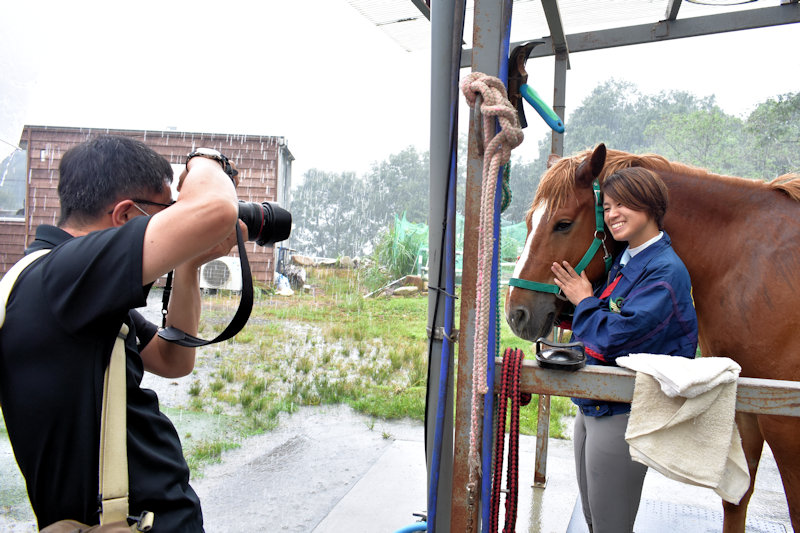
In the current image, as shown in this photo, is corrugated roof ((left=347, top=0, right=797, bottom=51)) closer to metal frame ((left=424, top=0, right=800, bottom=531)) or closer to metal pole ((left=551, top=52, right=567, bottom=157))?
metal pole ((left=551, top=52, right=567, bottom=157))

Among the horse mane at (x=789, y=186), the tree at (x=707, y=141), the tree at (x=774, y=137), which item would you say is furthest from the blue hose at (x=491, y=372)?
the tree at (x=707, y=141)

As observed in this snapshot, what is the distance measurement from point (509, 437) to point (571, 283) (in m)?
0.71

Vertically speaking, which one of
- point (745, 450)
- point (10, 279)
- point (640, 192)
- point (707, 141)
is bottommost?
point (745, 450)

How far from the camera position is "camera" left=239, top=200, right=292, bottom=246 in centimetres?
143

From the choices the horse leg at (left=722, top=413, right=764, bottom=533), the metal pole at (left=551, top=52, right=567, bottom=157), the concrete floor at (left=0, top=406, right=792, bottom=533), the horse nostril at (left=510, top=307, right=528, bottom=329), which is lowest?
the concrete floor at (left=0, top=406, right=792, bottom=533)

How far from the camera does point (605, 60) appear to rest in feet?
82.6

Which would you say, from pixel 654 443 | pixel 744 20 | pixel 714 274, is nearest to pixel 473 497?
pixel 654 443

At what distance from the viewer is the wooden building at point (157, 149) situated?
1202 centimetres

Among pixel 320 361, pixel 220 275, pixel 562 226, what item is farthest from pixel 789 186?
pixel 220 275

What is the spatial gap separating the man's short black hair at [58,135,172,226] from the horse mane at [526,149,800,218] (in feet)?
4.41

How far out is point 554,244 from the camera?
6.14ft

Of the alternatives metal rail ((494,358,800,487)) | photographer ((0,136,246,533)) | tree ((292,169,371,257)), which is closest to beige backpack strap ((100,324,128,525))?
photographer ((0,136,246,533))

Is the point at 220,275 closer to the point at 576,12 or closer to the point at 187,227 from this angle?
the point at 576,12

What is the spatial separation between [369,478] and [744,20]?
3369 mm
